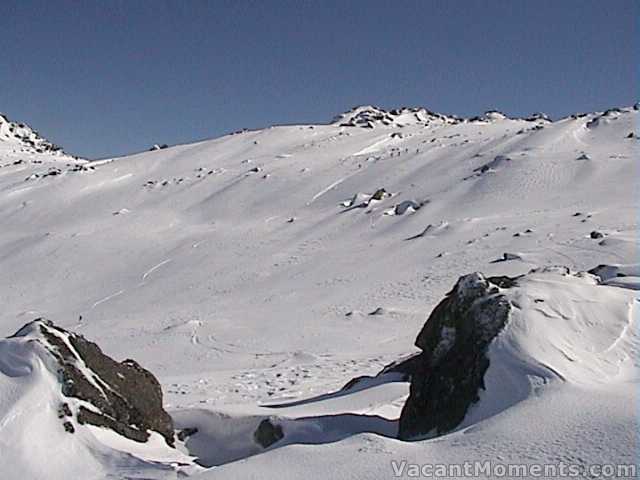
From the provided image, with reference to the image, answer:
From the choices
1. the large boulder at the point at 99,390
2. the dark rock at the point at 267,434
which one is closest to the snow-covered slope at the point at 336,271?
the dark rock at the point at 267,434

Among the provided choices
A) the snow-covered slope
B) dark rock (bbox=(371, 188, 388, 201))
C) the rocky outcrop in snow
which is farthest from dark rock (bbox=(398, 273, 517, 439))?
the rocky outcrop in snow

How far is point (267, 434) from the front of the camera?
21.1 feet

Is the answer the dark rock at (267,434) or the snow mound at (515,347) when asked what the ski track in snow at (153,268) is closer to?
the dark rock at (267,434)

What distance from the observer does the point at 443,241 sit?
66.1ft

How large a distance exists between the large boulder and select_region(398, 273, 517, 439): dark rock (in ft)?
8.38

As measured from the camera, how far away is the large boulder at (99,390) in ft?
18.5

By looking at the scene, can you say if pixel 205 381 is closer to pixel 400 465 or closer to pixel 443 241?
pixel 400 465

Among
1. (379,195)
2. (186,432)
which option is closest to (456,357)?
(186,432)

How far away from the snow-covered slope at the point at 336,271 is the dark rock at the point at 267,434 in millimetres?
139

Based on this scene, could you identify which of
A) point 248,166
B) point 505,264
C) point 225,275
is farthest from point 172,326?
point 248,166

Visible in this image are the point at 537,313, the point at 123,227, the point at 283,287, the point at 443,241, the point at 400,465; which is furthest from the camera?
the point at 123,227

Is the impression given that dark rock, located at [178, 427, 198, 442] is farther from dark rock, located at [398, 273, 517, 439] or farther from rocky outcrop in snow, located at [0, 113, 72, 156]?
rocky outcrop in snow, located at [0, 113, 72, 156]

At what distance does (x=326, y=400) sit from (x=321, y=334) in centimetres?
634

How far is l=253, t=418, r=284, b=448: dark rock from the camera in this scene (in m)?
6.32
